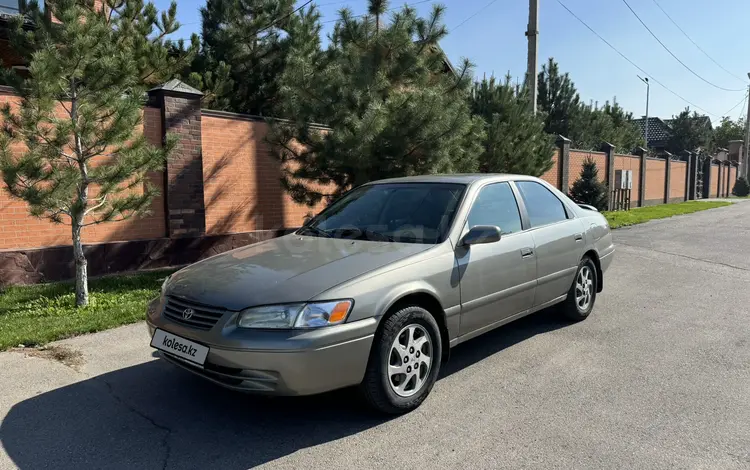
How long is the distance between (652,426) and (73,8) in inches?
255

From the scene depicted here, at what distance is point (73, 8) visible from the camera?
5.80 meters

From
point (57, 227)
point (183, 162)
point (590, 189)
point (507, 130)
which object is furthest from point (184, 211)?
point (590, 189)

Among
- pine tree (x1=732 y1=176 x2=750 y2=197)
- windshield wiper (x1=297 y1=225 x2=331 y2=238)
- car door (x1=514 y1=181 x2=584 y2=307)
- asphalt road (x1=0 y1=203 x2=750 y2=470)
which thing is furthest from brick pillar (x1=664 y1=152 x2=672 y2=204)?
windshield wiper (x1=297 y1=225 x2=331 y2=238)

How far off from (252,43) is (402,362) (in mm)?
11160

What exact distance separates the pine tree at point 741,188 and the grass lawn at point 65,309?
1924 inches

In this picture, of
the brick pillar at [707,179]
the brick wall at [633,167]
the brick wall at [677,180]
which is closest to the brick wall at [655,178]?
the brick wall at [677,180]

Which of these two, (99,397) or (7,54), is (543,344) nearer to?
(99,397)

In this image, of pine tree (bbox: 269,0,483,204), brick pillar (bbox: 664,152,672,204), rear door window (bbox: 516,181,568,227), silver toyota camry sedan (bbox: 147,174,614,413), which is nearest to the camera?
silver toyota camry sedan (bbox: 147,174,614,413)

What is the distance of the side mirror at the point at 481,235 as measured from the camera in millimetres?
4012

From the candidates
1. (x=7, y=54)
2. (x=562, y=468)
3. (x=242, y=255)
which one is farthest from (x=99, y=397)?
(x=7, y=54)

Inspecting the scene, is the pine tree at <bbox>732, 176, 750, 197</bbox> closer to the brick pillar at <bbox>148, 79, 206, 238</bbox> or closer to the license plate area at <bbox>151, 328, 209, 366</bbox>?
the brick pillar at <bbox>148, 79, 206, 238</bbox>

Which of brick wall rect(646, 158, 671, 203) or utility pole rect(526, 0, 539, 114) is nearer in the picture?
utility pole rect(526, 0, 539, 114)

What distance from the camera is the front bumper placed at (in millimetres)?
3109

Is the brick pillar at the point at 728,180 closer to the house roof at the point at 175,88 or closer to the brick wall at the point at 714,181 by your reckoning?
the brick wall at the point at 714,181
